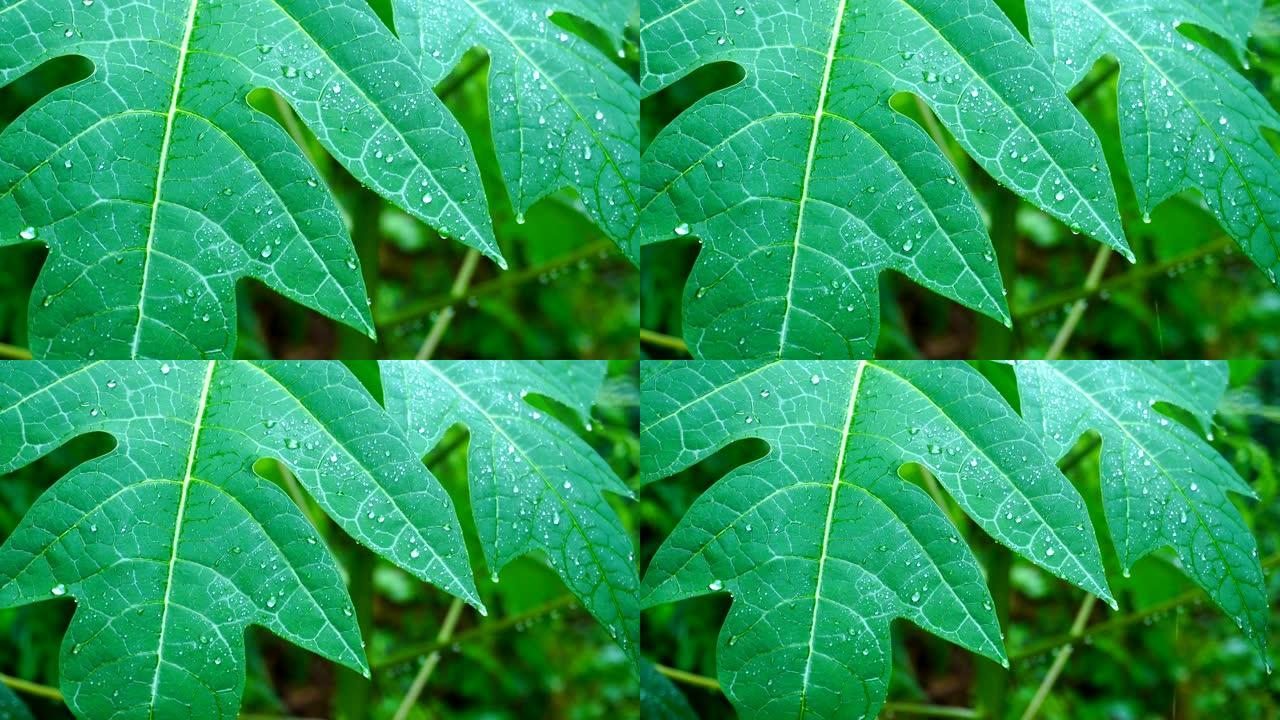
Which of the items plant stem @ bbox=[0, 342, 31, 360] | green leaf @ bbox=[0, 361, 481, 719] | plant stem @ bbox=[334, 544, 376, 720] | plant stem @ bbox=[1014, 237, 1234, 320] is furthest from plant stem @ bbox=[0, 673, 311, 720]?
plant stem @ bbox=[1014, 237, 1234, 320]

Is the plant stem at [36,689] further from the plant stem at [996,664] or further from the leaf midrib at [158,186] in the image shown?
the plant stem at [996,664]

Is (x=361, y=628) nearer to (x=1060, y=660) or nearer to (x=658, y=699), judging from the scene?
(x=658, y=699)

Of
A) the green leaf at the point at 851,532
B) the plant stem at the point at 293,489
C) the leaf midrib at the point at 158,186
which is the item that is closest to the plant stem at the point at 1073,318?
the green leaf at the point at 851,532

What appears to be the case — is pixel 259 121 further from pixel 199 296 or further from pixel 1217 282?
pixel 1217 282

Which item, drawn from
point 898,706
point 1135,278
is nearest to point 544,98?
point 1135,278

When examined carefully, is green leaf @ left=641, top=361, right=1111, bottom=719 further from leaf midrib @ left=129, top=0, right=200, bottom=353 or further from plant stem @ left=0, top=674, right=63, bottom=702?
plant stem @ left=0, top=674, right=63, bottom=702

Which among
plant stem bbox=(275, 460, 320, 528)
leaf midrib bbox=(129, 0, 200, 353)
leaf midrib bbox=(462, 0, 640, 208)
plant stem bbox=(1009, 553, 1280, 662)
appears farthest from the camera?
plant stem bbox=(1009, 553, 1280, 662)

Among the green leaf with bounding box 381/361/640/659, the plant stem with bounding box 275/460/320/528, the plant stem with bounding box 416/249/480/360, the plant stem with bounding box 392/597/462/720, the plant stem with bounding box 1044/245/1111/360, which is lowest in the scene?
the plant stem with bounding box 392/597/462/720
